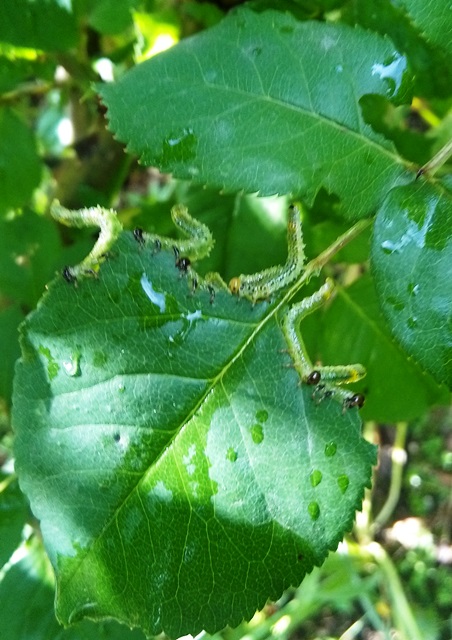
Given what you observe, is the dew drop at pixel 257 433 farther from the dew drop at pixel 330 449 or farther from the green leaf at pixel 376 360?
the green leaf at pixel 376 360

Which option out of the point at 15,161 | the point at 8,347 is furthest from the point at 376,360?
the point at 15,161

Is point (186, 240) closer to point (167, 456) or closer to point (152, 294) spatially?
point (152, 294)

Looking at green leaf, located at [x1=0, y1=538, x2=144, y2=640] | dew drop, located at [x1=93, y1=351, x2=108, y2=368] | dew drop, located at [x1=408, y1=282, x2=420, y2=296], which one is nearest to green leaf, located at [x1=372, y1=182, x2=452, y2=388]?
dew drop, located at [x1=408, y1=282, x2=420, y2=296]

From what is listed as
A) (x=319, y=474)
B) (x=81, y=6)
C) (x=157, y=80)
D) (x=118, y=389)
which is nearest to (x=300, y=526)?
(x=319, y=474)

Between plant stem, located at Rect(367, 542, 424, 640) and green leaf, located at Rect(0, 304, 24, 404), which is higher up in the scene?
green leaf, located at Rect(0, 304, 24, 404)

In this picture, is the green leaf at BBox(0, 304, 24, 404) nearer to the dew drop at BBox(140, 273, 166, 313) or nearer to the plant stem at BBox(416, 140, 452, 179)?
the dew drop at BBox(140, 273, 166, 313)

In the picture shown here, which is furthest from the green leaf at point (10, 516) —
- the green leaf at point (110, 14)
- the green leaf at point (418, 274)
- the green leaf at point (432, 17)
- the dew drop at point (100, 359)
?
the green leaf at point (432, 17)
